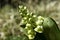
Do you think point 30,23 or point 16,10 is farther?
point 16,10

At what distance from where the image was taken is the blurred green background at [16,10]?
2.58 m

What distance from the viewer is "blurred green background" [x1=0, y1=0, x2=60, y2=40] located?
2.58 m

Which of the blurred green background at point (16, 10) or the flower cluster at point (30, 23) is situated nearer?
the flower cluster at point (30, 23)

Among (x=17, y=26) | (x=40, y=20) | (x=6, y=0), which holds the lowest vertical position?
(x=17, y=26)

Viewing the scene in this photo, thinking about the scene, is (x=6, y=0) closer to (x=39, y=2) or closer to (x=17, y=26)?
(x=39, y=2)

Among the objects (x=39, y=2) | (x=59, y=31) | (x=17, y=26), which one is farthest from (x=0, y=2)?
(x=59, y=31)

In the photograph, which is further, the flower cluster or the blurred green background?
the blurred green background

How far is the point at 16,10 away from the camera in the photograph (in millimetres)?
3074

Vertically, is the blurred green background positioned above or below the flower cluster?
below

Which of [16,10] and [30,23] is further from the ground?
[30,23]

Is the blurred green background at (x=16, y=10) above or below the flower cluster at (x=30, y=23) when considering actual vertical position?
below

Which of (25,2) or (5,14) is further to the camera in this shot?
(25,2)

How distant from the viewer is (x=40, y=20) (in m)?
0.88

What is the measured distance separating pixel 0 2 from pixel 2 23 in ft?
2.24
